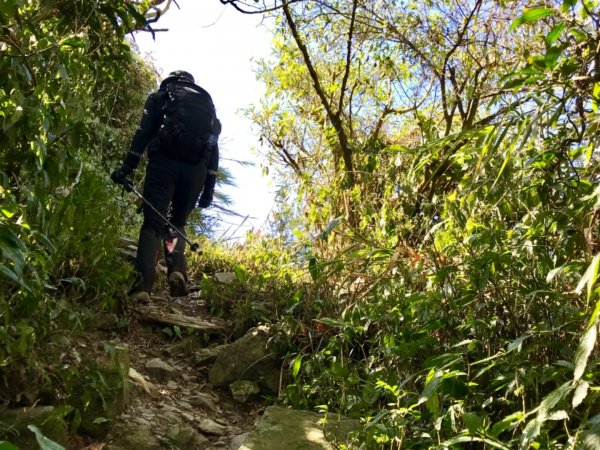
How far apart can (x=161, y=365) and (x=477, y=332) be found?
2.40 meters

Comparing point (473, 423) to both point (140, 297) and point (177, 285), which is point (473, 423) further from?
point (177, 285)

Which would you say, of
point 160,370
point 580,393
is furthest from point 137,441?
point 580,393

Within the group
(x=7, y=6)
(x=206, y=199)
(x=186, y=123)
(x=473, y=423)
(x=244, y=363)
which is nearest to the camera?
(x=473, y=423)

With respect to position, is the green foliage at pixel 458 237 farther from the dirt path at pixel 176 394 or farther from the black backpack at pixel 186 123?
the black backpack at pixel 186 123

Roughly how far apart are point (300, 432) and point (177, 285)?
119 inches

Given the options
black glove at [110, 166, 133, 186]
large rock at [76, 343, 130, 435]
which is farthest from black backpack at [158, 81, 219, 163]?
large rock at [76, 343, 130, 435]

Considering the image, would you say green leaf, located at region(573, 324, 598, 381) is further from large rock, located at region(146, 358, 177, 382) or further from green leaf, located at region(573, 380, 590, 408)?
large rock, located at region(146, 358, 177, 382)

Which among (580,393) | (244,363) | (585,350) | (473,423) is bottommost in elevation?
(244,363)

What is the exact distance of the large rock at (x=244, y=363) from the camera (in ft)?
13.1

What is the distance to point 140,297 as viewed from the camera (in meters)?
4.69

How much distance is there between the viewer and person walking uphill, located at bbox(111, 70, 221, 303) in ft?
16.8

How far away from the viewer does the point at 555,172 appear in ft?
7.00

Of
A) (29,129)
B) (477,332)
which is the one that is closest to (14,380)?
(29,129)

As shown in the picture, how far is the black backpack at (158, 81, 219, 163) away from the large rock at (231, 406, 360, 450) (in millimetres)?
3005
